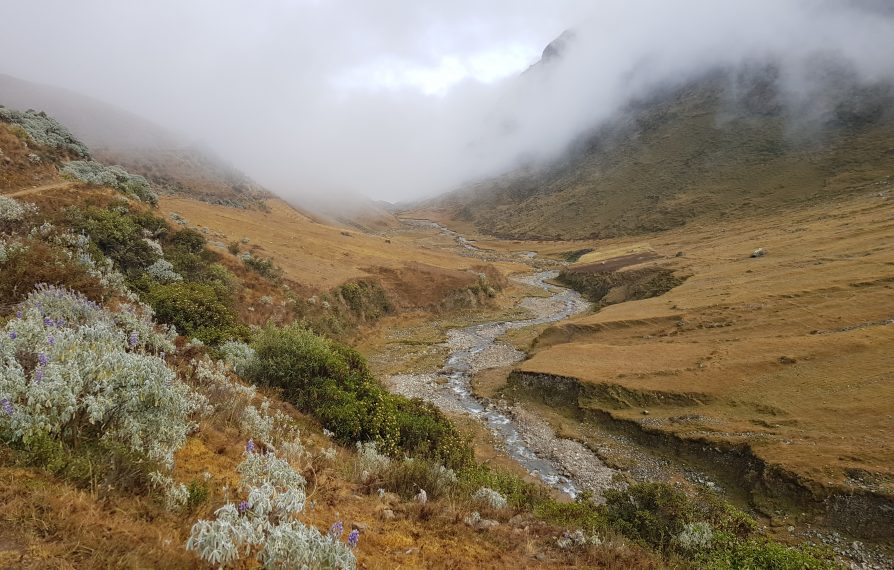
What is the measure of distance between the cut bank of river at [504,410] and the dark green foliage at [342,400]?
6.81 metres

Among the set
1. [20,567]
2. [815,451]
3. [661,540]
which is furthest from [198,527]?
[815,451]

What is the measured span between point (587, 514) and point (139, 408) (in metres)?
9.76

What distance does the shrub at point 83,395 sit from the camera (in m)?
4.69

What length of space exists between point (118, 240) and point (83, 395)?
18991mm

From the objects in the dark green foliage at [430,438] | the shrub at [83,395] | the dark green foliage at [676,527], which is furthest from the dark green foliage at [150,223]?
the dark green foliage at [676,527]

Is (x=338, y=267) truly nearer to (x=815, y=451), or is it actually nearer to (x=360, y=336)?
(x=360, y=336)

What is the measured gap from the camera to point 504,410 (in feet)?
85.4

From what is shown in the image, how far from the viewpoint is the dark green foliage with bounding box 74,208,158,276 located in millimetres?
19906

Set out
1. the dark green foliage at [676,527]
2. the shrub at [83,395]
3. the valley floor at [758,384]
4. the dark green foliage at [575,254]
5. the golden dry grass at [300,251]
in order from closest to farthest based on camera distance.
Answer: the shrub at [83,395]
the dark green foliage at [676,527]
the valley floor at [758,384]
the golden dry grass at [300,251]
the dark green foliage at [575,254]

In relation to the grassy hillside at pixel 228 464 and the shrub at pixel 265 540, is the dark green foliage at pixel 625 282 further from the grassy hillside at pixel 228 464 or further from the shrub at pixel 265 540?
the shrub at pixel 265 540

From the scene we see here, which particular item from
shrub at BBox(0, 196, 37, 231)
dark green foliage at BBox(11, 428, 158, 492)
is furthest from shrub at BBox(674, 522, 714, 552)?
shrub at BBox(0, 196, 37, 231)

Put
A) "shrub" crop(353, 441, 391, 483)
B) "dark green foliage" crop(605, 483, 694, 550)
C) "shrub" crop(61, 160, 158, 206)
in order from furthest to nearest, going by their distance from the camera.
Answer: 1. "shrub" crop(61, 160, 158, 206)
2. "dark green foliage" crop(605, 483, 694, 550)
3. "shrub" crop(353, 441, 391, 483)

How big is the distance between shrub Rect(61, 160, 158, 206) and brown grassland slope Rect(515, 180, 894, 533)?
3250 cm

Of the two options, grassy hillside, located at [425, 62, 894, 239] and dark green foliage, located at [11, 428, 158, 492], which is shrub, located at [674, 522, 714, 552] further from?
grassy hillside, located at [425, 62, 894, 239]
